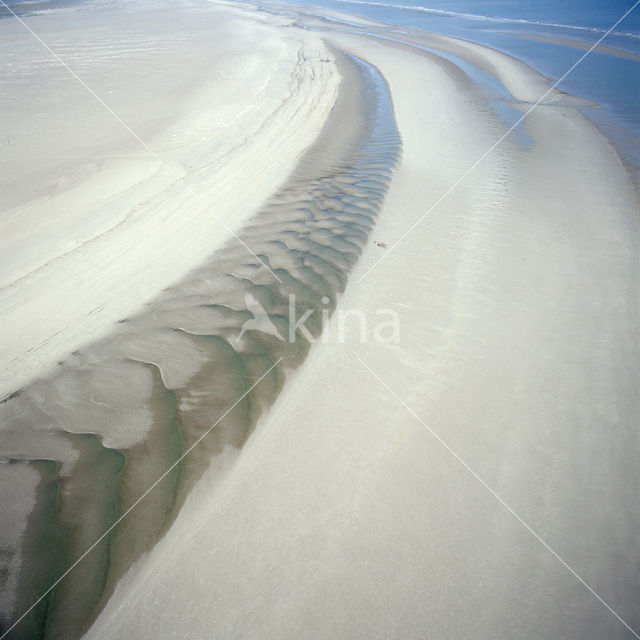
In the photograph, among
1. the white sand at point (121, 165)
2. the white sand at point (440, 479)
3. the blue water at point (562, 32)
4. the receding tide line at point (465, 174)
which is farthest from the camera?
the blue water at point (562, 32)

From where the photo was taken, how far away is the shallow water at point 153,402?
2248 millimetres

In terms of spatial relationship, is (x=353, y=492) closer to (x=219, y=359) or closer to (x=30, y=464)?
(x=219, y=359)

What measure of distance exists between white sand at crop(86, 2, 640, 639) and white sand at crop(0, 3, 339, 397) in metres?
2.04

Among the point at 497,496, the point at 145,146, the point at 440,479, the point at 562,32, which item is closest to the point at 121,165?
the point at 145,146

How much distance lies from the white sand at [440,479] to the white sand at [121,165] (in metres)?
2.04

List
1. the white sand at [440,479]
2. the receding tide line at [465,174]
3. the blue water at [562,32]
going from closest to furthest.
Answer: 1. the white sand at [440,479]
2. the receding tide line at [465,174]
3. the blue water at [562,32]

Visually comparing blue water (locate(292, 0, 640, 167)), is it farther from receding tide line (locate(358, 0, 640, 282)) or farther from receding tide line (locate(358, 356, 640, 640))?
receding tide line (locate(358, 356, 640, 640))

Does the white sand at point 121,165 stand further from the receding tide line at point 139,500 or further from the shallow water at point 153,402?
the receding tide line at point 139,500

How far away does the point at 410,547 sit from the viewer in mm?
2463

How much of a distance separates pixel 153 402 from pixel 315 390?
3.95 ft

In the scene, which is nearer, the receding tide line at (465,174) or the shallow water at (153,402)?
the shallow water at (153,402)

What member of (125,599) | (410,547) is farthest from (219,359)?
(410,547)

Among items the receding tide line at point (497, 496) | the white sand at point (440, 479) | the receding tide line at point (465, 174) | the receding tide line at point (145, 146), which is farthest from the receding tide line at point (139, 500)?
the receding tide line at point (465, 174)

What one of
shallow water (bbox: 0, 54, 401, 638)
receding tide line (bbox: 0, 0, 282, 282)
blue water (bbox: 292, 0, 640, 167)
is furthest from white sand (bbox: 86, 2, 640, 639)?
blue water (bbox: 292, 0, 640, 167)
